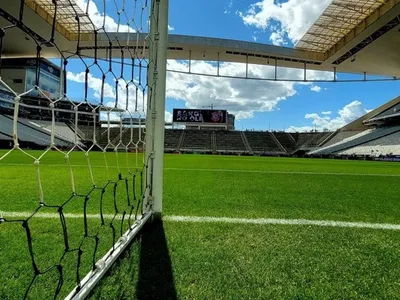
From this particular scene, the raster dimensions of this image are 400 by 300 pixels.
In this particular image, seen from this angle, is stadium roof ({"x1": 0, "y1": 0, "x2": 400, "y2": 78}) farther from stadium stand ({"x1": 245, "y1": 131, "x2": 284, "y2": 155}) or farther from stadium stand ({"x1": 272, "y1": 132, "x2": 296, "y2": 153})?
stadium stand ({"x1": 272, "y1": 132, "x2": 296, "y2": 153})

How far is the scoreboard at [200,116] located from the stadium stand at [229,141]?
2.62m

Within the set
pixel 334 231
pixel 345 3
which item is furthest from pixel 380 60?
pixel 334 231

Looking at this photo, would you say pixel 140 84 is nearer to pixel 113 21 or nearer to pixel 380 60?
pixel 113 21

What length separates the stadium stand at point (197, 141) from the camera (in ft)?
126

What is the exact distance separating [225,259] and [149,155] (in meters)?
0.96

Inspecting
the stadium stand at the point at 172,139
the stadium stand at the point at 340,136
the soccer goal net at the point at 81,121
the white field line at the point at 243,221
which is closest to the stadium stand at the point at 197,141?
the stadium stand at the point at 172,139

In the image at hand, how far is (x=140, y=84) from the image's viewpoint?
232 centimetres

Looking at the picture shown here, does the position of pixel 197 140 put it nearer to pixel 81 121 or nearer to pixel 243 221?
pixel 81 121

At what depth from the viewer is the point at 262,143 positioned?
39.6 meters

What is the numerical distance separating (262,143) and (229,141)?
13.9 feet

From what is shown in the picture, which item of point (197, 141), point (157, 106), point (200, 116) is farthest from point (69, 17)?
point (197, 141)

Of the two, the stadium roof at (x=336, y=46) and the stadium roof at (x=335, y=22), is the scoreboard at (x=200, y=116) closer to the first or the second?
the stadium roof at (x=336, y=46)

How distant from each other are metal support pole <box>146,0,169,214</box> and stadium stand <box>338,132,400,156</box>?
25.3m

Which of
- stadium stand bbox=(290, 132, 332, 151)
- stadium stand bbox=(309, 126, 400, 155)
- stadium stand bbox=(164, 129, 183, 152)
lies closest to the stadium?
stadium stand bbox=(309, 126, 400, 155)
